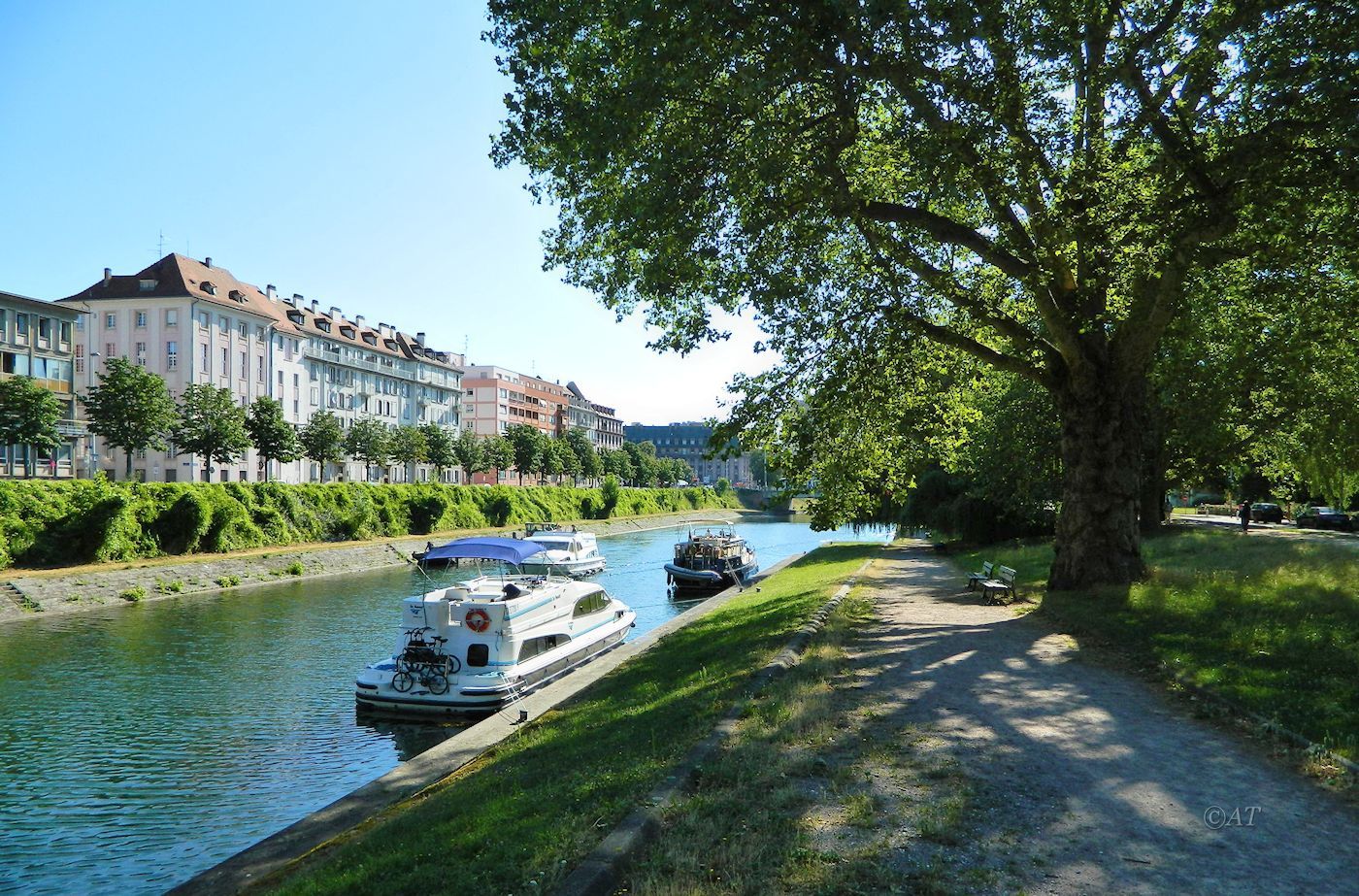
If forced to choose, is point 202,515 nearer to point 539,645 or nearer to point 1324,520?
point 539,645

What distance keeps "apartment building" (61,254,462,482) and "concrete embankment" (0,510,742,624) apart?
16795 millimetres

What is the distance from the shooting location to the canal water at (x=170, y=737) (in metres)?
12.5

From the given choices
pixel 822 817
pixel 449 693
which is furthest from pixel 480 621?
pixel 822 817

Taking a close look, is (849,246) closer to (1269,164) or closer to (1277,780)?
(1269,164)

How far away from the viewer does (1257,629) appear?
13.3 meters

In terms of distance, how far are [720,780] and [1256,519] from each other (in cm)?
6958

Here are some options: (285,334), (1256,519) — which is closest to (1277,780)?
(1256,519)

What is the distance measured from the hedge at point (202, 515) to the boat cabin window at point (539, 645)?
25.4 m

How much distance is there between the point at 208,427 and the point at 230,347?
962 inches

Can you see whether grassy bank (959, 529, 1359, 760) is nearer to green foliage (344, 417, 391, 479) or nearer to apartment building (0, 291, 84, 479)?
apartment building (0, 291, 84, 479)

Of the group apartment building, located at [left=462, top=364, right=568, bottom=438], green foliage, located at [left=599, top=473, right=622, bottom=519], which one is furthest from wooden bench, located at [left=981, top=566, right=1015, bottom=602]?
apartment building, located at [left=462, top=364, right=568, bottom=438]

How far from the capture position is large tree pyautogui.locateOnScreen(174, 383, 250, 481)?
2194 inches

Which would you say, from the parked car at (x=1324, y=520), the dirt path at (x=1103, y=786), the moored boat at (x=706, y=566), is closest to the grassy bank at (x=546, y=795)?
the dirt path at (x=1103, y=786)

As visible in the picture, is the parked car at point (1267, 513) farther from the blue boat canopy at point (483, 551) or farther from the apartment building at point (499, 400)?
the apartment building at point (499, 400)
